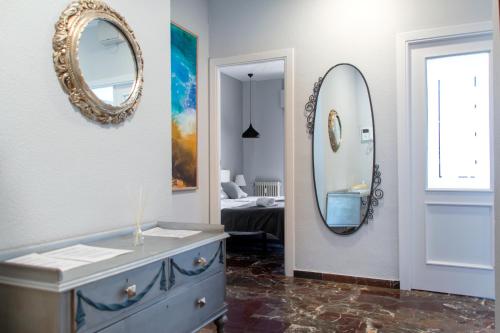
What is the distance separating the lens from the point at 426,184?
3574mm

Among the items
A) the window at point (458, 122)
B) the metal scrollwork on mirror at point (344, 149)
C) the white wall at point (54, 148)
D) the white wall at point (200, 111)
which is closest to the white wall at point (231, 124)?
the white wall at point (200, 111)

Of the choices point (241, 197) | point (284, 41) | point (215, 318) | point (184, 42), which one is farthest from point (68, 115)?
point (241, 197)

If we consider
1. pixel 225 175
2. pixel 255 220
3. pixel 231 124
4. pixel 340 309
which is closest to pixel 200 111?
pixel 255 220

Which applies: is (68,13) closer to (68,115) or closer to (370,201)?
(68,115)

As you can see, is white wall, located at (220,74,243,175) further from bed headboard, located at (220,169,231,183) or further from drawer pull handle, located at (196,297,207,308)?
drawer pull handle, located at (196,297,207,308)

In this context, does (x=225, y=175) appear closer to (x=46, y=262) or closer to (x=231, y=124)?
(x=231, y=124)

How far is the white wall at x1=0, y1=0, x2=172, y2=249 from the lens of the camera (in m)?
1.65

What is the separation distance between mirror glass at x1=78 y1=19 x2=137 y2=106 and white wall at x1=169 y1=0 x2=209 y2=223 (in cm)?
177

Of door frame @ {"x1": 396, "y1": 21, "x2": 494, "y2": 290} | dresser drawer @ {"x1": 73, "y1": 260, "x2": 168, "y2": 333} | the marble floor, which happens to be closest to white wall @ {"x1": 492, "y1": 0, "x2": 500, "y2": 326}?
the marble floor

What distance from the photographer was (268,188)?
859 cm

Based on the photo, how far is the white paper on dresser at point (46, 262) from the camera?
1472 mm

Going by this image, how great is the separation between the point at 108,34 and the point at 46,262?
121 cm

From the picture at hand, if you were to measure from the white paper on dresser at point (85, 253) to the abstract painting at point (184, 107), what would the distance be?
1.95m

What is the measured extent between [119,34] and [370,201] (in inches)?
101
